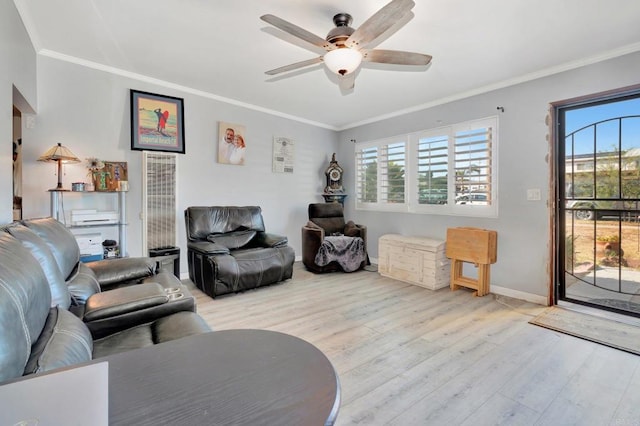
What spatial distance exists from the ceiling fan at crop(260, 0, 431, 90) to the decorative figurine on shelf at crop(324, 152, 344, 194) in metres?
3.14

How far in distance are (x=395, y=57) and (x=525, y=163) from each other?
221 centimetres

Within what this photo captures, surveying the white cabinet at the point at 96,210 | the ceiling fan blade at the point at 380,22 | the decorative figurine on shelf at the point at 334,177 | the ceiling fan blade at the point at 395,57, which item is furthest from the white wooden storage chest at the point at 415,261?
the white cabinet at the point at 96,210

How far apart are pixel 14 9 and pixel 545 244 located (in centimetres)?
523

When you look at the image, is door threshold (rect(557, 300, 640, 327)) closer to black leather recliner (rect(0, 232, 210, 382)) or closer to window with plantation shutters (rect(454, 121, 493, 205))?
window with plantation shutters (rect(454, 121, 493, 205))

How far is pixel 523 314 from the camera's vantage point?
307 centimetres

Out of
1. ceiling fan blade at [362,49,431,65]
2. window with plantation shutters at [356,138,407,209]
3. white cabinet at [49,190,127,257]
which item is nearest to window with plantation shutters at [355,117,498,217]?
window with plantation shutters at [356,138,407,209]

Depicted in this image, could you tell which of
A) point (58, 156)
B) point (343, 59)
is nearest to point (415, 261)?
point (343, 59)

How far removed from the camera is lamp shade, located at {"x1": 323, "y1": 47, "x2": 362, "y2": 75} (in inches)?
86.7

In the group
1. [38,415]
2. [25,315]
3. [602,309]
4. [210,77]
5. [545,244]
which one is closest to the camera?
[38,415]

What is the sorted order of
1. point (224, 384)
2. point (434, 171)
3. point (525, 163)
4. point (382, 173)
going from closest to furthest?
point (224, 384), point (525, 163), point (434, 171), point (382, 173)

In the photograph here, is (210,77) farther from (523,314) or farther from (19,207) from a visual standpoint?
(523,314)

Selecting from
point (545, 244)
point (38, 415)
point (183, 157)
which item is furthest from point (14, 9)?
point (545, 244)

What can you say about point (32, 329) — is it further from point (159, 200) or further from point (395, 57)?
point (159, 200)

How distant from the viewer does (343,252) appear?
4.57 m
